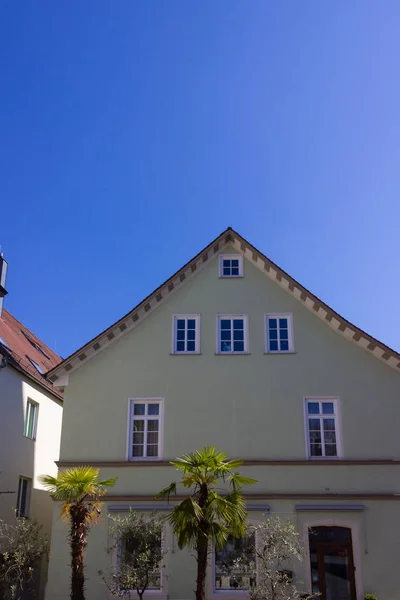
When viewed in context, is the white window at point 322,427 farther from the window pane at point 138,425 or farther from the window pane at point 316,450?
the window pane at point 138,425

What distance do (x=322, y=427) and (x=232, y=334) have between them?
14.1 ft

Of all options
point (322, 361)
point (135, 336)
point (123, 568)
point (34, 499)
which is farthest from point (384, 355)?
point (34, 499)

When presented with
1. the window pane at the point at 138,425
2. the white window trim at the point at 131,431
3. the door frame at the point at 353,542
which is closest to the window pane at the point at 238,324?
the white window trim at the point at 131,431

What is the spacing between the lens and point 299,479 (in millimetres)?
20203

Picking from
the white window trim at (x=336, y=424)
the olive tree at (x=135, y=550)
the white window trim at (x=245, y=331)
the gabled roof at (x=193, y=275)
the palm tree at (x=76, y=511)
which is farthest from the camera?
the white window trim at (x=245, y=331)

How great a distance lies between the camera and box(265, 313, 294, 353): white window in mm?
21859

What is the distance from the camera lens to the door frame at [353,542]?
19.1m

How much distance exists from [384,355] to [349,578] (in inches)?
275

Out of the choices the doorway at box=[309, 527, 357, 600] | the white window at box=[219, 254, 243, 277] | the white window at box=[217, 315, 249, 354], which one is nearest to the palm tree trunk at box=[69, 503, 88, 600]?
the doorway at box=[309, 527, 357, 600]

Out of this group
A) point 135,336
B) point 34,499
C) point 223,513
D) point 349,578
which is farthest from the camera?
point 34,499

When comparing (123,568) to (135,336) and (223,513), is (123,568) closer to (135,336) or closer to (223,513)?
(223,513)

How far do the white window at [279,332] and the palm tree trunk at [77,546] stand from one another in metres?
8.48

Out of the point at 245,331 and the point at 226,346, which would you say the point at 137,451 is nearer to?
the point at 226,346

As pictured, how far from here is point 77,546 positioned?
1606 centimetres
